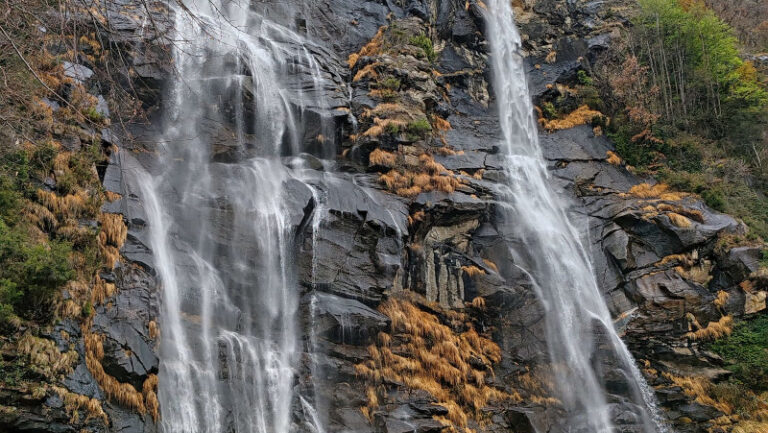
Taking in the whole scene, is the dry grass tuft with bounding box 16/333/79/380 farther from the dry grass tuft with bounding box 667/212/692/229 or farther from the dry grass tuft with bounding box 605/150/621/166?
the dry grass tuft with bounding box 605/150/621/166

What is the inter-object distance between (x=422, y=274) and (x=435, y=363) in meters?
2.42

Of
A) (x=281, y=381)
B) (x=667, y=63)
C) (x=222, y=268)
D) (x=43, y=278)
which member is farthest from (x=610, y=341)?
(x=667, y=63)

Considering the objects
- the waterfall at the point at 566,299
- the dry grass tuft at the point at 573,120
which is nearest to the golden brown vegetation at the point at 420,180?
the waterfall at the point at 566,299

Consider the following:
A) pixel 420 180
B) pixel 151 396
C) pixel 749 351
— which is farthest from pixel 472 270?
pixel 151 396

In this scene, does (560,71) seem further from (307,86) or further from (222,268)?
(222,268)

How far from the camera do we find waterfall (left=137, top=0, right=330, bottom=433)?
10.0 m

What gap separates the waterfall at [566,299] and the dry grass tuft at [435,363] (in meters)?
1.54

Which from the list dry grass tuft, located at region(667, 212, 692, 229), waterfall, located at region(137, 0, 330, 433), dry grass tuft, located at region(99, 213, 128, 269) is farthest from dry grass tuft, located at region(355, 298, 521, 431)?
dry grass tuft, located at region(667, 212, 692, 229)

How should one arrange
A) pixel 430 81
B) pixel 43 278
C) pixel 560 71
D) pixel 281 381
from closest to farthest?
pixel 43 278 < pixel 281 381 < pixel 430 81 < pixel 560 71

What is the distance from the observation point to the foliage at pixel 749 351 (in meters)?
13.0

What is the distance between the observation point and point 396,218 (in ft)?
47.1

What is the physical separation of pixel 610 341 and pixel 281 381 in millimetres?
8262

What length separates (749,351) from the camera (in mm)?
13273

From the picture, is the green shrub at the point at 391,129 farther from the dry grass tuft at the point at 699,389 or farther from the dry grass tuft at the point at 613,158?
the dry grass tuft at the point at 699,389
